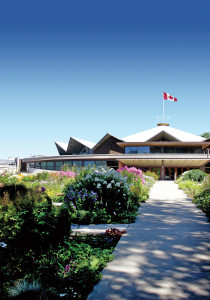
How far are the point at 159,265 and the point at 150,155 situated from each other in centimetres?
3534

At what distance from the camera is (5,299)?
9.75 feet

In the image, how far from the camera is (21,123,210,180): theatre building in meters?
38.7

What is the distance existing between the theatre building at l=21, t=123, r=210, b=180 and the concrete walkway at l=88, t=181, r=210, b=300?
3016 centimetres

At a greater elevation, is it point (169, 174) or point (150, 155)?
point (150, 155)

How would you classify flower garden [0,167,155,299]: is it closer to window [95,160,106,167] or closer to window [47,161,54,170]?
window [95,160,106,167]

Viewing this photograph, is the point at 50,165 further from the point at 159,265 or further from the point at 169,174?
the point at 159,265

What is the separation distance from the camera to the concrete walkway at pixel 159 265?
3.15 meters

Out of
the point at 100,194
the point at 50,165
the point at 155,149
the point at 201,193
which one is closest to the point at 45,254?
the point at 100,194

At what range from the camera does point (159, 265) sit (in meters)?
3.99

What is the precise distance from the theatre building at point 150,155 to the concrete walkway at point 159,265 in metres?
30.2

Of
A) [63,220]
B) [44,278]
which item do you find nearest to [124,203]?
[63,220]

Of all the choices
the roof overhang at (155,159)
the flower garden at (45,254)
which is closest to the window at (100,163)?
the roof overhang at (155,159)

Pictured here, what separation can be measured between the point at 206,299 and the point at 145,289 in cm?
71

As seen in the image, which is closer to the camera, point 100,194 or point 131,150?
point 100,194
